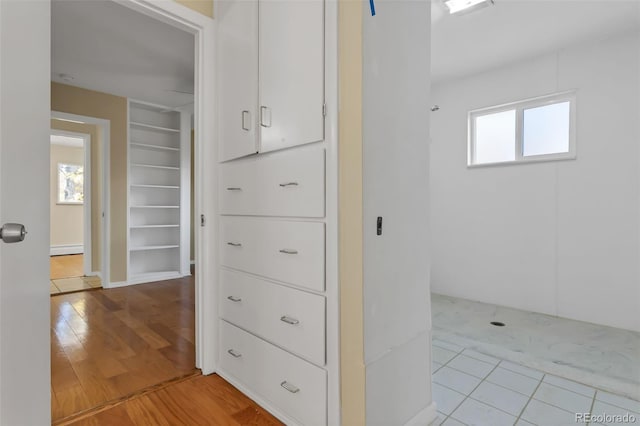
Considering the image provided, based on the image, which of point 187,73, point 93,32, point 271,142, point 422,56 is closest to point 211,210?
point 271,142

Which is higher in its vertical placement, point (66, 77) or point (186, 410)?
point (66, 77)

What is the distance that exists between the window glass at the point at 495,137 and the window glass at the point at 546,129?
0.40ft

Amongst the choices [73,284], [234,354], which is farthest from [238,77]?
[73,284]

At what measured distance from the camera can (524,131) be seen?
3.26 m

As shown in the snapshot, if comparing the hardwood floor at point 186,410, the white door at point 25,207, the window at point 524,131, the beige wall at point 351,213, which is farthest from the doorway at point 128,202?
the window at point 524,131

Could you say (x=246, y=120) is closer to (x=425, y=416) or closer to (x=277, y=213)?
(x=277, y=213)

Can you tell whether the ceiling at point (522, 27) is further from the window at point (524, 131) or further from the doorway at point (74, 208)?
Answer: the doorway at point (74, 208)

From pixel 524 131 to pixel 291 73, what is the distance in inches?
114

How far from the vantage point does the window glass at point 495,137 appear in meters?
3.37

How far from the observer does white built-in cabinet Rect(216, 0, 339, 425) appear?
124 cm

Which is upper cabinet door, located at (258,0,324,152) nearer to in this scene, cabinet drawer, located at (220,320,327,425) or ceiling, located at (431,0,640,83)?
cabinet drawer, located at (220,320,327,425)

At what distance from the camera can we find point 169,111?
4785mm

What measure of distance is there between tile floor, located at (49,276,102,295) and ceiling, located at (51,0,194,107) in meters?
2.45

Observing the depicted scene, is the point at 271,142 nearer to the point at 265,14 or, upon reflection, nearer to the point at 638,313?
the point at 265,14
